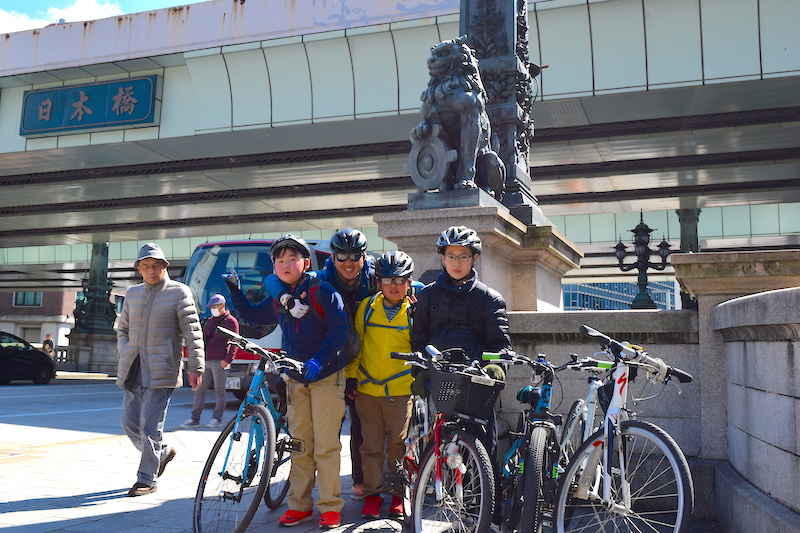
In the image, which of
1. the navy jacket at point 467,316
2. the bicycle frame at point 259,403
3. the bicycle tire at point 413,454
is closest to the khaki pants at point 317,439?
the bicycle frame at point 259,403

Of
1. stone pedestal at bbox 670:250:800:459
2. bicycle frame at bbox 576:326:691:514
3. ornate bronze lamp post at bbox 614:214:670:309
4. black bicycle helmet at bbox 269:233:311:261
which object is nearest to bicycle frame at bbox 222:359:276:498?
black bicycle helmet at bbox 269:233:311:261

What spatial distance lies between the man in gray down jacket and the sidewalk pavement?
418 mm

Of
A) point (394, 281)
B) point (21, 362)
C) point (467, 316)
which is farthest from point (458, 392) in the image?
point (21, 362)

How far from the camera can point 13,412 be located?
38.9ft

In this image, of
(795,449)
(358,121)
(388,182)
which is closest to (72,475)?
(795,449)

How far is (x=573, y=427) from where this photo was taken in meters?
4.19

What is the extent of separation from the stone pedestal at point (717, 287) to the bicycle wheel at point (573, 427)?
49.4 inches

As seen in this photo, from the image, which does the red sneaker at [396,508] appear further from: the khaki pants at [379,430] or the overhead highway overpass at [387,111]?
the overhead highway overpass at [387,111]

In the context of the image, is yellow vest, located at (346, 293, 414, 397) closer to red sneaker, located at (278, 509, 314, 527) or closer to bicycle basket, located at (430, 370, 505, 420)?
red sneaker, located at (278, 509, 314, 527)

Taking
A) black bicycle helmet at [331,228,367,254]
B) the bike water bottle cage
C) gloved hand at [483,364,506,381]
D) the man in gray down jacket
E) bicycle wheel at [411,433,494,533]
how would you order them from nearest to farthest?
bicycle wheel at [411,433,494,533], the bike water bottle cage, gloved hand at [483,364,506,381], black bicycle helmet at [331,228,367,254], the man in gray down jacket

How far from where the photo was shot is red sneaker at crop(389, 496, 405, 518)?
504cm

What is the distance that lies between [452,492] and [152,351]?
2897 mm

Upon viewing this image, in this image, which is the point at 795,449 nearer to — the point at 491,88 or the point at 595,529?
the point at 595,529

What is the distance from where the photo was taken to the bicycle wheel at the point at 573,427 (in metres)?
4.15
